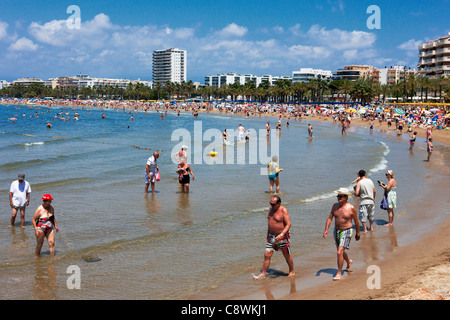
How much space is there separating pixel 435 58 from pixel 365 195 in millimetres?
84792

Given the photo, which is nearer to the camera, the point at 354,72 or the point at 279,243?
the point at 279,243

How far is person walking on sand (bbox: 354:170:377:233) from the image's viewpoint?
29.7ft

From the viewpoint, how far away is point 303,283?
258 inches

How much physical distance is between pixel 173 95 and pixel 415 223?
156m

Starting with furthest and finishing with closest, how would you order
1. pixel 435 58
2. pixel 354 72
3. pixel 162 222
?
pixel 354 72, pixel 435 58, pixel 162 222

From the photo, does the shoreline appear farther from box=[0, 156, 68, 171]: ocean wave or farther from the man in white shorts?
box=[0, 156, 68, 171]: ocean wave

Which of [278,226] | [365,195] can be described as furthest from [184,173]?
[278,226]

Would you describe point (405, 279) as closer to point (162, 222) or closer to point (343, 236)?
point (343, 236)

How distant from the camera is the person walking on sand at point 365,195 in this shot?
29.7ft

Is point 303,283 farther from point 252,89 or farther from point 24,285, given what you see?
point 252,89

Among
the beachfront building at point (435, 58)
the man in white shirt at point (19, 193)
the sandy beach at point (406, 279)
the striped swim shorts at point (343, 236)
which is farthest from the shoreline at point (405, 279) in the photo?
the beachfront building at point (435, 58)

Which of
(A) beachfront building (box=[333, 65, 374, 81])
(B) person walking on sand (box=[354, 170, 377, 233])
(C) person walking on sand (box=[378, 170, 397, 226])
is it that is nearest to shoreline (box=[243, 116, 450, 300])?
(B) person walking on sand (box=[354, 170, 377, 233])

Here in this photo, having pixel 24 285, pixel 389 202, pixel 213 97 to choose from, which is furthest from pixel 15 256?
pixel 213 97

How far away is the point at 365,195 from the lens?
9.12m
